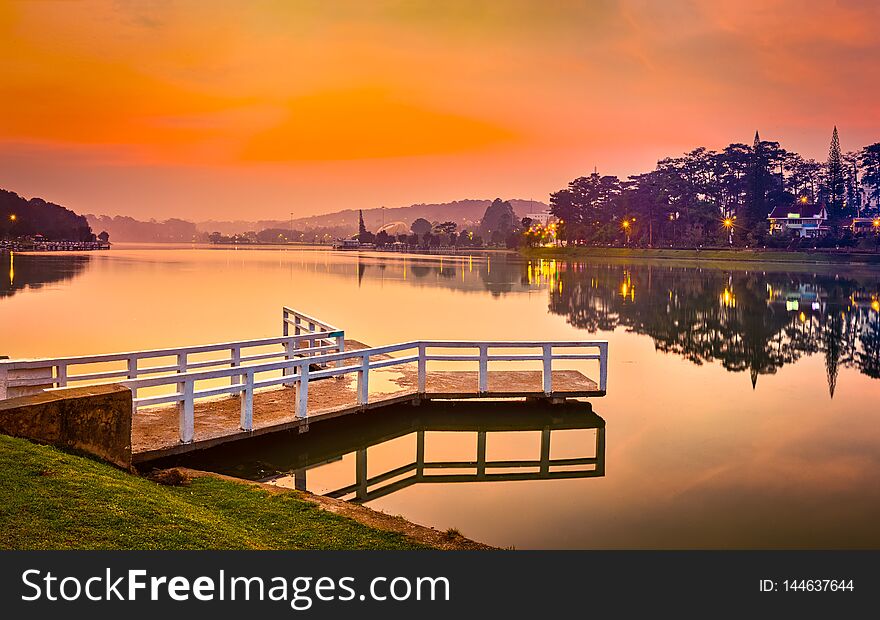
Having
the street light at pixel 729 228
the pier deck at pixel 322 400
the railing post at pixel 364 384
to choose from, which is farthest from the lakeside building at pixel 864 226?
the railing post at pixel 364 384

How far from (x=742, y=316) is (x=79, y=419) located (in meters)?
38.0

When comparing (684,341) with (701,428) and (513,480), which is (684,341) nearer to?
(701,428)

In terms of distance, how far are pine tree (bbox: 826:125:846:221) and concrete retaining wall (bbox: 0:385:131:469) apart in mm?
165498

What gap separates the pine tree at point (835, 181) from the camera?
154375 millimetres

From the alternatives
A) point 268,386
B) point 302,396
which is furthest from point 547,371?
point 268,386

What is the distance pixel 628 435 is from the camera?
16500mm

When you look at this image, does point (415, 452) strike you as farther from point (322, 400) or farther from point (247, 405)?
point (247, 405)

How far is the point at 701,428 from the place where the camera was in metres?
17.2

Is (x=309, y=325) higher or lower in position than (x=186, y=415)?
higher

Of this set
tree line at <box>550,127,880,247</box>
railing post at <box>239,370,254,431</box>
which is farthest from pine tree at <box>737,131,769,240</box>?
railing post at <box>239,370,254,431</box>

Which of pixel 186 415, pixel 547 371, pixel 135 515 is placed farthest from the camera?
pixel 547 371

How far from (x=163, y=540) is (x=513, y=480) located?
7251 mm

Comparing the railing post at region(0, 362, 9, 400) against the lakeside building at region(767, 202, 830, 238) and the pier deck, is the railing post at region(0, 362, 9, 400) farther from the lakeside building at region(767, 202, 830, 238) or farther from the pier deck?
the lakeside building at region(767, 202, 830, 238)

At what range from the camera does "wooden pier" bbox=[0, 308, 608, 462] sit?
1259 cm
